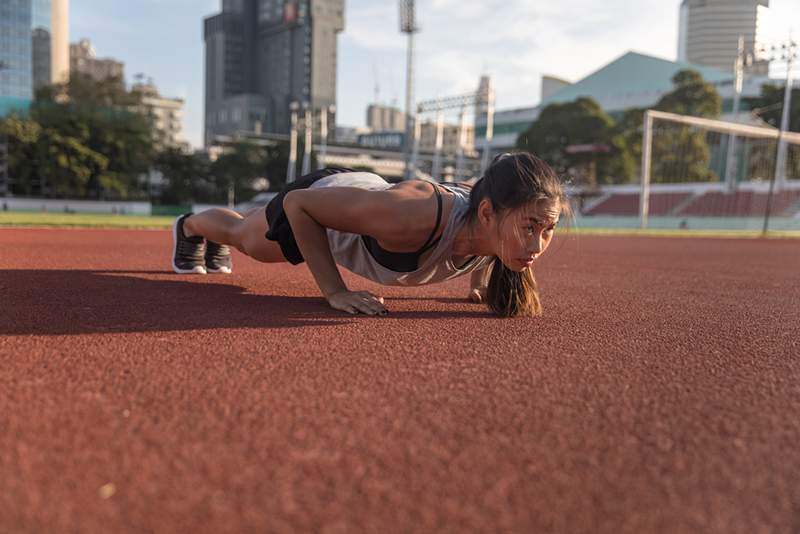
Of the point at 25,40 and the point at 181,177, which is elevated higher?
the point at 25,40

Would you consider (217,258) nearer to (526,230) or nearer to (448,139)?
(526,230)

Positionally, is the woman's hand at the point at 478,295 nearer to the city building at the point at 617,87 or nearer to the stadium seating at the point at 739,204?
the stadium seating at the point at 739,204

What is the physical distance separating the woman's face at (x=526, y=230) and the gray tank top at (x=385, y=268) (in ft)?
0.88

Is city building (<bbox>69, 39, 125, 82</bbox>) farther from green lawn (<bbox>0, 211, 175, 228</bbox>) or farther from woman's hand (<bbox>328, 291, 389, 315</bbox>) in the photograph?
woman's hand (<bbox>328, 291, 389, 315</bbox>)

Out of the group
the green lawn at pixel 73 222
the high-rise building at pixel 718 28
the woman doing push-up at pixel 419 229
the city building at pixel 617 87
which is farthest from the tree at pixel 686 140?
the woman doing push-up at pixel 419 229

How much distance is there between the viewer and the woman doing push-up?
2760mm

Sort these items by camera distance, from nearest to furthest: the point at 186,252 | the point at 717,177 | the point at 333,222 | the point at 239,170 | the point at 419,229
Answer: the point at 419,229 < the point at 333,222 < the point at 186,252 < the point at 717,177 < the point at 239,170

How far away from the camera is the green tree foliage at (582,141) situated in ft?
150

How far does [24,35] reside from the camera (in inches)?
2997

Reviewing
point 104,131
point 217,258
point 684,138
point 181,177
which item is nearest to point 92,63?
point 181,177

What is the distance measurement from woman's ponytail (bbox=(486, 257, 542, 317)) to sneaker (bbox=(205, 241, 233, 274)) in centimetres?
245

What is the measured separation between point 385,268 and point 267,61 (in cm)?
14166

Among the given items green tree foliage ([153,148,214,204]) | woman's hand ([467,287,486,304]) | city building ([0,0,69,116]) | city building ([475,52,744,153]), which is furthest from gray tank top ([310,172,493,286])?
city building ([0,0,69,116])

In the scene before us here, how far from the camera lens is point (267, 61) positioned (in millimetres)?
135625
